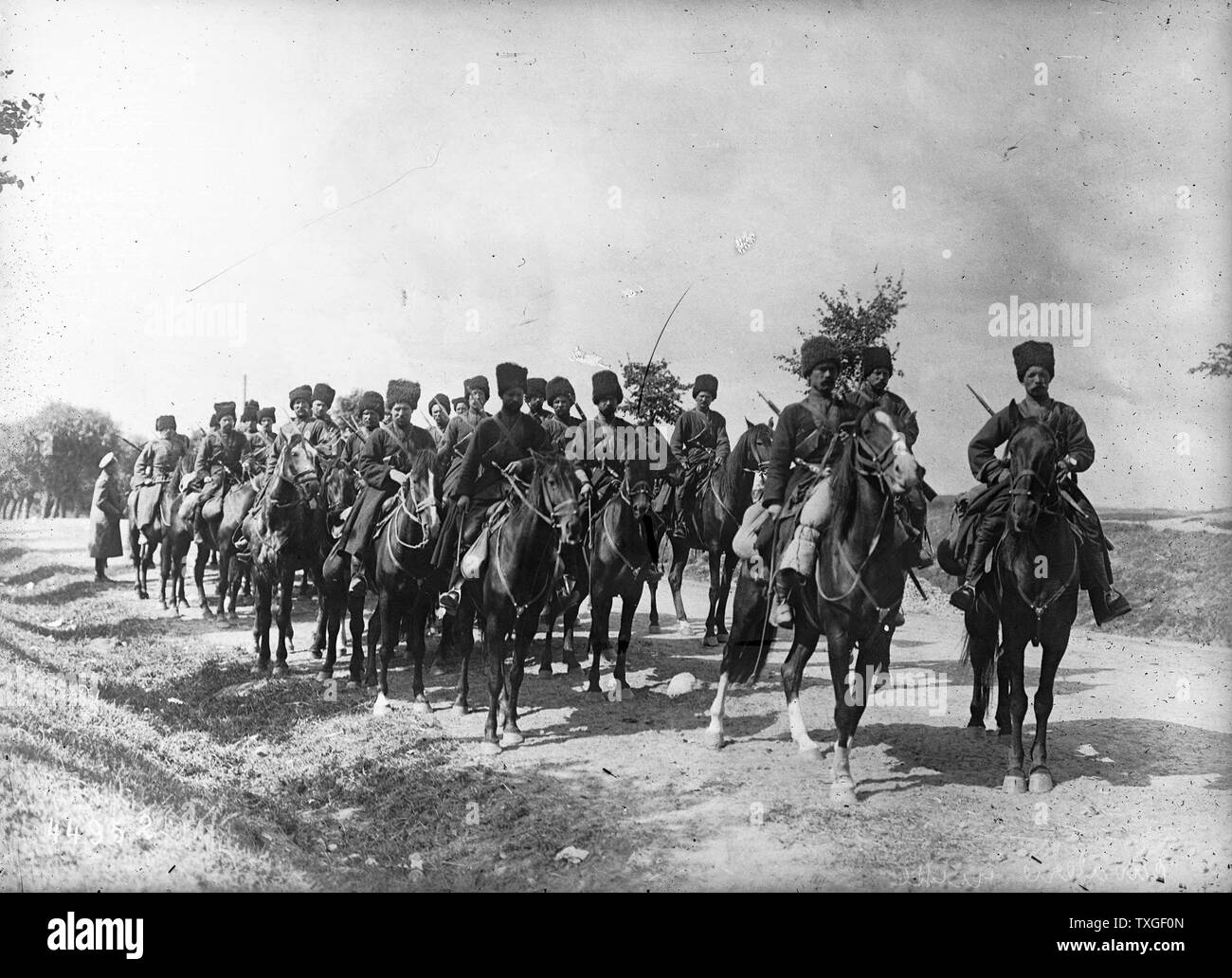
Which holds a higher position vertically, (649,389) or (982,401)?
(649,389)

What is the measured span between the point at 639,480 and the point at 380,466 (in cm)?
326

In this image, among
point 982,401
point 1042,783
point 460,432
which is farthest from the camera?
point 460,432

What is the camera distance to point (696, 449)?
13648 mm

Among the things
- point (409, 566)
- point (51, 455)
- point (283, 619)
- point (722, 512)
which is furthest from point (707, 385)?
point (51, 455)

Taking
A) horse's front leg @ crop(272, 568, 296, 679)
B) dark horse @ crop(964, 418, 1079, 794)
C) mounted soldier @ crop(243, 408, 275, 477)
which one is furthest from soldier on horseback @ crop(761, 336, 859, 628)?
mounted soldier @ crop(243, 408, 275, 477)

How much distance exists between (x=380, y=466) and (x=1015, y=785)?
24.8 ft

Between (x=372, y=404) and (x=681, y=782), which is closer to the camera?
(x=681, y=782)

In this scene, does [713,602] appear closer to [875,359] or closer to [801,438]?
[801,438]

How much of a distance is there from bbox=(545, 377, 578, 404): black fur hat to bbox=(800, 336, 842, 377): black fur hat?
355 cm

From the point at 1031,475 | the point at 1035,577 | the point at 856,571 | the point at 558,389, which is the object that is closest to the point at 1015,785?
the point at 1035,577

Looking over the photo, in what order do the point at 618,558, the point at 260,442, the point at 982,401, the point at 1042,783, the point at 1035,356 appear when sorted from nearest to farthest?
the point at 1042,783 → the point at 1035,356 → the point at 982,401 → the point at 618,558 → the point at 260,442

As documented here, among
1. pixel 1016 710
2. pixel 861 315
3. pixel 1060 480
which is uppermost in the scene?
pixel 861 315

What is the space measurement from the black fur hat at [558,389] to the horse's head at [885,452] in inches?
176

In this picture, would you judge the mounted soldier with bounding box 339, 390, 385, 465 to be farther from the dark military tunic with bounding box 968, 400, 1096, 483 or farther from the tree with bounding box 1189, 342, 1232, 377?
the tree with bounding box 1189, 342, 1232, 377
